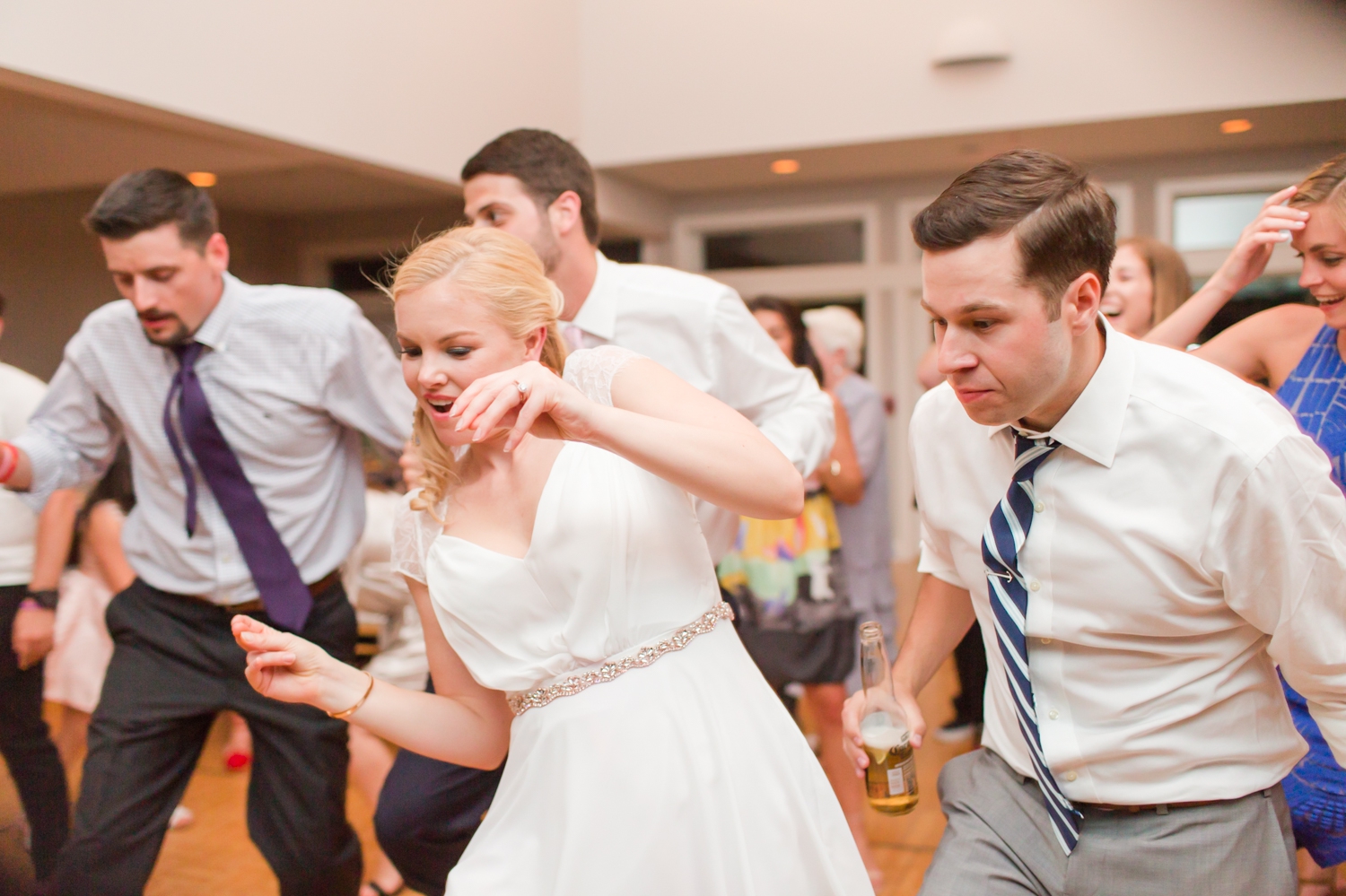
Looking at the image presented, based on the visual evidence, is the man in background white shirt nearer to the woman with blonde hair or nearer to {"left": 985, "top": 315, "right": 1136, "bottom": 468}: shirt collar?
Result: {"left": 985, "top": 315, "right": 1136, "bottom": 468}: shirt collar

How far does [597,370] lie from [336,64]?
4775mm

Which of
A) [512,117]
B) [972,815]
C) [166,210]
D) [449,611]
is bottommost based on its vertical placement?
[972,815]

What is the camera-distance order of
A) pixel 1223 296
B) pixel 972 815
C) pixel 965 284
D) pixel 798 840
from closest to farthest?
1. pixel 965 284
2. pixel 798 840
3. pixel 972 815
4. pixel 1223 296

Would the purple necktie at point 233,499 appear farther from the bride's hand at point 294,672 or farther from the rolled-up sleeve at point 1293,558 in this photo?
the rolled-up sleeve at point 1293,558

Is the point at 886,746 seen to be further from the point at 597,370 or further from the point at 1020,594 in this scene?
the point at 597,370

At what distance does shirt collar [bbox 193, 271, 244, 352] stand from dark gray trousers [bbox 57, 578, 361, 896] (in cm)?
Answer: 60

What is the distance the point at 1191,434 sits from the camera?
56.5 inches

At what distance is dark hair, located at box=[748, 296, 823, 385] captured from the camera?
3.91 metres

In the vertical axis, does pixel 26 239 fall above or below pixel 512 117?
below

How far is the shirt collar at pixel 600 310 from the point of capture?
2461mm

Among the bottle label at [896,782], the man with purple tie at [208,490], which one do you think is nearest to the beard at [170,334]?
the man with purple tie at [208,490]

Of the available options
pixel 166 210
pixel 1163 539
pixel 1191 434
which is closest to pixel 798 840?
pixel 1163 539

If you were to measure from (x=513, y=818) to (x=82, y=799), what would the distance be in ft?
4.26

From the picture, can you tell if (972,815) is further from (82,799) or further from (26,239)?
(26,239)
